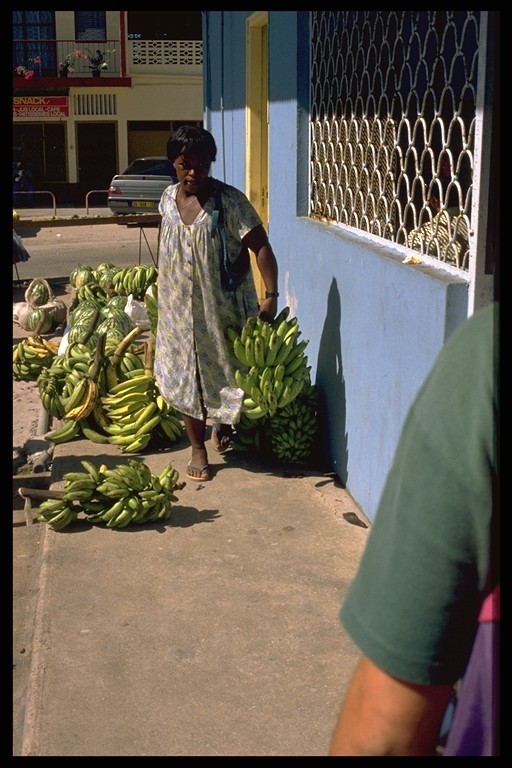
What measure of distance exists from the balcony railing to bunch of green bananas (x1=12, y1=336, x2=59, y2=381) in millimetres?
27275

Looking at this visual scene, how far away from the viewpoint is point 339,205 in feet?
19.2

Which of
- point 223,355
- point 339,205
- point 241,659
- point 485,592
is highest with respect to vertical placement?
point 339,205

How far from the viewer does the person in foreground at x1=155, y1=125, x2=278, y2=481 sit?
17.7 ft

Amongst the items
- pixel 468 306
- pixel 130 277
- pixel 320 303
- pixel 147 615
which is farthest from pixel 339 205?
pixel 130 277

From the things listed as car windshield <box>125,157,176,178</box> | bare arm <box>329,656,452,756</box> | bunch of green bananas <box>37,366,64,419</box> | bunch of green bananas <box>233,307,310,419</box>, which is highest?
car windshield <box>125,157,176,178</box>

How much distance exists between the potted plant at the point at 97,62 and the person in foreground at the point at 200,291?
3015cm

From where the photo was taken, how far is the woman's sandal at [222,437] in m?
6.25

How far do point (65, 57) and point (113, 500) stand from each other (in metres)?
32.6

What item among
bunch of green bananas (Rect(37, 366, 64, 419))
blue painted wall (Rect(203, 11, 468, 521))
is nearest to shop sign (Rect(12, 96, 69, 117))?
blue painted wall (Rect(203, 11, 468, 521))

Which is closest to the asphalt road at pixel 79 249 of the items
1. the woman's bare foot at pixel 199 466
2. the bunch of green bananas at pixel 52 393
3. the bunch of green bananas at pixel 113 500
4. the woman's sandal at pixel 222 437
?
the bunch of green bananas at pixel 52 393

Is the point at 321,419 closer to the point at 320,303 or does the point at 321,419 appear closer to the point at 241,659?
the point at 320,303

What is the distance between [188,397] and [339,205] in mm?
1456

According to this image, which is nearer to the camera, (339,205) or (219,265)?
(219,265)

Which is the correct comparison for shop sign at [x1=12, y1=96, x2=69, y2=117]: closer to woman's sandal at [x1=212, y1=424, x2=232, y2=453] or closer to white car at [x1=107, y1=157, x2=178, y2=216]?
white car at [x1=107, y1=157, x2=178, y2=216]
